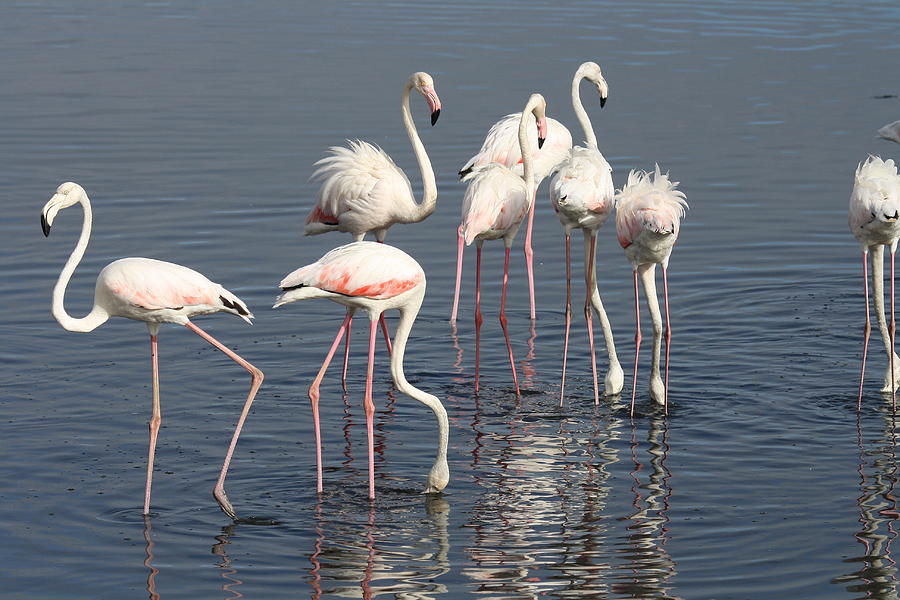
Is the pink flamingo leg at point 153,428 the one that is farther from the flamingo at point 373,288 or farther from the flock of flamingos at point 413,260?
the flamingo at point 373,288

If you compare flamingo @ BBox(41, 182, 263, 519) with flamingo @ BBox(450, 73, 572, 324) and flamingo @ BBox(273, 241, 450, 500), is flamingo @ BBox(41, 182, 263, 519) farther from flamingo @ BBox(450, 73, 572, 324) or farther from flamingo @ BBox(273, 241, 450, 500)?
flamingo @ BBox(450, 73, 572, 324)

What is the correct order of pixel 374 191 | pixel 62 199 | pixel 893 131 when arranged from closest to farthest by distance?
1. pixel 62 199
2. pixel 374 191
3. pixel 893 131

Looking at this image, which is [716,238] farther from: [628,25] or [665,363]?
[628,25]

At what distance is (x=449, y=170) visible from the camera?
12930 mm

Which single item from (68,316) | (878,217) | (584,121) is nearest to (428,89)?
(584,121)

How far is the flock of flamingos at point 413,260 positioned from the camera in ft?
21.1

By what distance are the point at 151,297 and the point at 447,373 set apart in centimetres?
250

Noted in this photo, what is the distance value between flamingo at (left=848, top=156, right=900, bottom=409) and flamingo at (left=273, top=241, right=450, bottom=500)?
2.47 m

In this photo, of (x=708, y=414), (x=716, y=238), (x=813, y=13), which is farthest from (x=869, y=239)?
(x=813, y=13)

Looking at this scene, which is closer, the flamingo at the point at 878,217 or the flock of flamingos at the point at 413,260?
the flock of flamingos at the point at 413,260

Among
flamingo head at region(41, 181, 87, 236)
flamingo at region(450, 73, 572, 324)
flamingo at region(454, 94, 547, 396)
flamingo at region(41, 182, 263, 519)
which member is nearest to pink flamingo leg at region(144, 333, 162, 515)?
flamingo at region(41, 182, 263, 519)

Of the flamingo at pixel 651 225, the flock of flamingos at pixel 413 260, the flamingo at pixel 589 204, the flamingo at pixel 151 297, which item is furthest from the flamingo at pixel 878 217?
the flamingo at pixel 151 297

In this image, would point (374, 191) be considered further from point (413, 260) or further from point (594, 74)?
point (413, 260)

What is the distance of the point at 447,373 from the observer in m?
8.44
